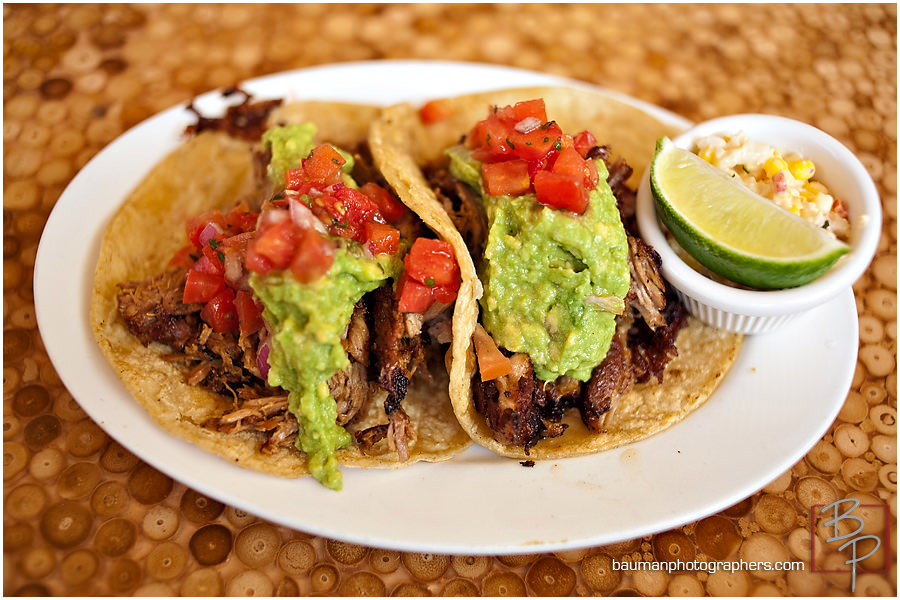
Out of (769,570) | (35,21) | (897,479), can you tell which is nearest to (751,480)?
(769,570)

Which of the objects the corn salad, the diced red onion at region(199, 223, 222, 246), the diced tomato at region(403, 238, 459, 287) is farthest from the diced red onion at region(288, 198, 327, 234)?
the corn salad

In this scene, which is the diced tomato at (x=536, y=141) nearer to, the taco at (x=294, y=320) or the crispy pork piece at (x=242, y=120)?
the taco at (x=294, y=320)

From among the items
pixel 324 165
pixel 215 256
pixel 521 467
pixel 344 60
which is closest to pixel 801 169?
pixel 521 467

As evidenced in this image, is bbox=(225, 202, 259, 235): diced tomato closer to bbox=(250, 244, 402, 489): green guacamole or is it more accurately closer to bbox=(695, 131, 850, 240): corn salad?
bbox=(250, 244, 402, 489): green guacamole

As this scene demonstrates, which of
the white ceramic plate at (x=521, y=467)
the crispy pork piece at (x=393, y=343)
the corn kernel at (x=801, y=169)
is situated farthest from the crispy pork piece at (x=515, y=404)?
the corn kernel at (x=801, y=169)

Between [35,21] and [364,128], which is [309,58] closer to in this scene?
[364,128]

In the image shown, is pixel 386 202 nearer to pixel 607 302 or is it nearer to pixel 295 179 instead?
pixel 295 179
